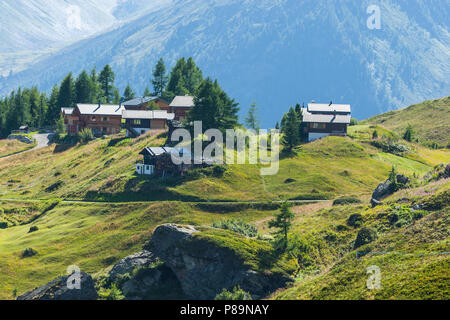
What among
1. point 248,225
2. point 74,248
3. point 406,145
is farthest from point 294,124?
point 74,248

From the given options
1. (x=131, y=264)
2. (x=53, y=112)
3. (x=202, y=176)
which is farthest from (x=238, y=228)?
(x=53, y=112)

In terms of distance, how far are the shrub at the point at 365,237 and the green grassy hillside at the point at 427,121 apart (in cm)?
10056

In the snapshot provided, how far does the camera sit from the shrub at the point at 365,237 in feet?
189

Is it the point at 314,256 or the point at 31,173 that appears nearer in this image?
the point at 314,256

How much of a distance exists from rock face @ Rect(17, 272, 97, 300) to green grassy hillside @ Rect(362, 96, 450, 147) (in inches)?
4581

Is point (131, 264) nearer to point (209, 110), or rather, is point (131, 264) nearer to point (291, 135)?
point (209, 110)

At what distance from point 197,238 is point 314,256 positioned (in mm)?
13069

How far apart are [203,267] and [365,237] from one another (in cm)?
1719

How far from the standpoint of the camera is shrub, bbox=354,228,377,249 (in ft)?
189

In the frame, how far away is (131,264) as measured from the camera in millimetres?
61656

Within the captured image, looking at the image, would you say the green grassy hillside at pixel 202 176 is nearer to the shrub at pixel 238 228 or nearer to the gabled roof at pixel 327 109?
the shrub at pixel 238 228

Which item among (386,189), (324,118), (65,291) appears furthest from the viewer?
(324,118)

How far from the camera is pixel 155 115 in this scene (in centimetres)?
14388

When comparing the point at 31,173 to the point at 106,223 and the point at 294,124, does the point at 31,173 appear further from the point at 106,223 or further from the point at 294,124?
the point at 294,124
